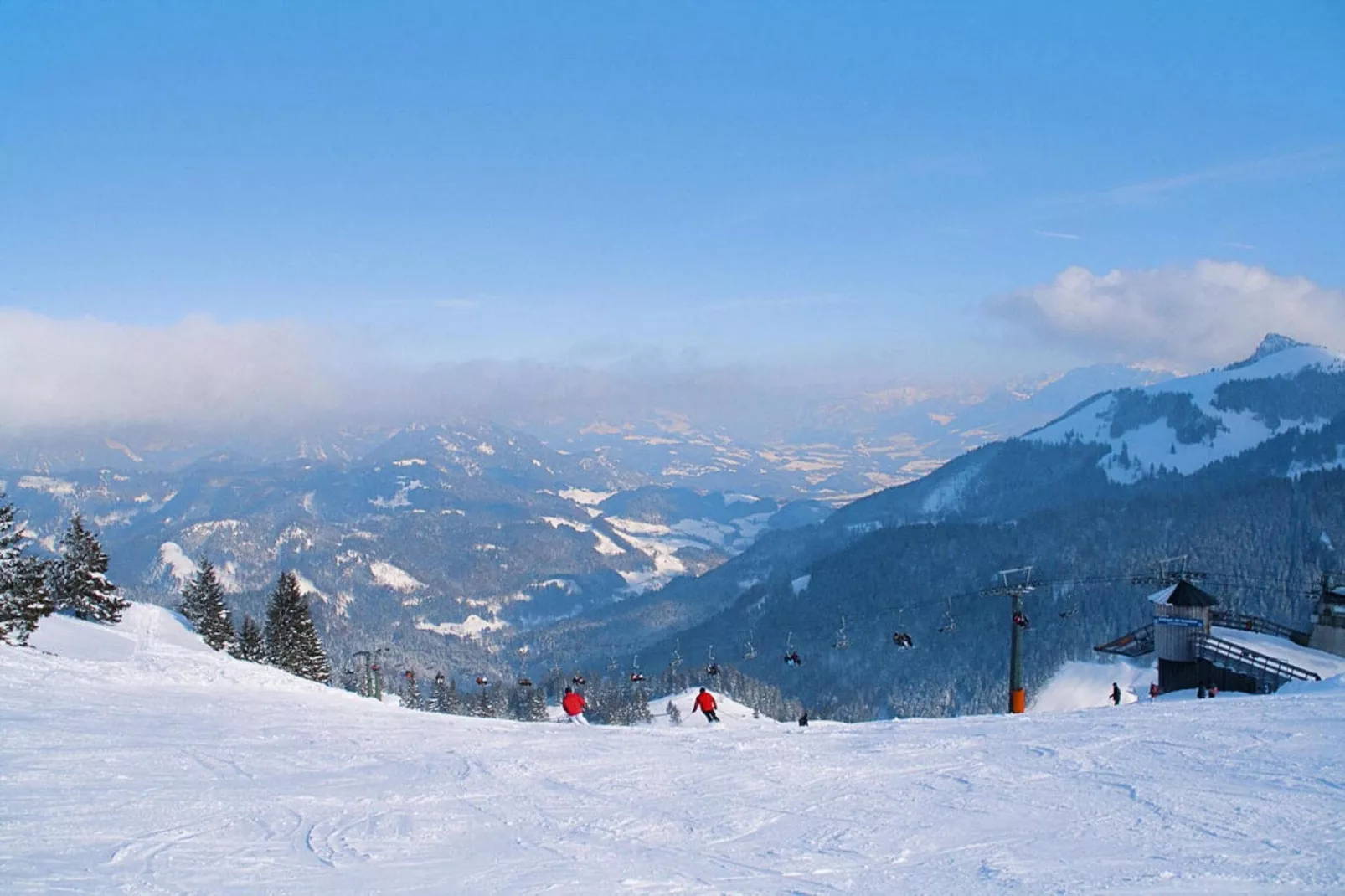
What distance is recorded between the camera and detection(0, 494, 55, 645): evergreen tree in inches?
1507

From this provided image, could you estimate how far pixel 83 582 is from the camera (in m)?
58.2

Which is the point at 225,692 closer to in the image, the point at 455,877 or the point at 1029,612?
the point at 455,877

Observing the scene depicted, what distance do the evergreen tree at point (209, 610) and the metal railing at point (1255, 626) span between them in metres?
67.4

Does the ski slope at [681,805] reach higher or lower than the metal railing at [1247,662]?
higher

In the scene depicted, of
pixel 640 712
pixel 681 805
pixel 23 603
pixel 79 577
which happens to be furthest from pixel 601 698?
pixel 681 805

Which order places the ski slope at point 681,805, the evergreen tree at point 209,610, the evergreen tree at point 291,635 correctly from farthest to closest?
1. the evergreen tree at point 209,610
2. the evergreen tree at point 291,635
3. the ski slope at point 681,805

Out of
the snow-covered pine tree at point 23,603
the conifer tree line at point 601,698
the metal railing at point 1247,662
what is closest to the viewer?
the snow-covered pine tree at point 23,603

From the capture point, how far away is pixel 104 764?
16.0 metres

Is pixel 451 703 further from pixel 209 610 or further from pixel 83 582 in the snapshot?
pixel 83 582

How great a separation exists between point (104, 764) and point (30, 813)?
365cm

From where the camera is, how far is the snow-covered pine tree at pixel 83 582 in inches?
2285

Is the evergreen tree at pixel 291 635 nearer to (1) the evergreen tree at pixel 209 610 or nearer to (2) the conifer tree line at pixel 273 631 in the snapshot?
(2) the conifer tree line at pixel 273 631

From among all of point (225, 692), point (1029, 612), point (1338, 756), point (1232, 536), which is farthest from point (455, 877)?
point (1232, 536)

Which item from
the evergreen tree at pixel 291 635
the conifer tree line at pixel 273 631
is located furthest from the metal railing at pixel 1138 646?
the conifer tree line at pixel 273 631
